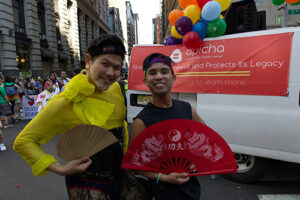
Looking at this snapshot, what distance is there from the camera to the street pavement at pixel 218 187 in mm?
3000

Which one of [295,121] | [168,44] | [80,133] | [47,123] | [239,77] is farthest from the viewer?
[168,44]

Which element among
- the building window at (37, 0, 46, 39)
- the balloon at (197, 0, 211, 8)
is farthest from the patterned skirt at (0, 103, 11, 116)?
the building window at (37, 0, 46, 39)

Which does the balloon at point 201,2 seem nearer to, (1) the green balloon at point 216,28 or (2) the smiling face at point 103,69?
(1) the green balloon at point 216,28

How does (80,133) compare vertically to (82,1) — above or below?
below

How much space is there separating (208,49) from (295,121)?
1.56 m

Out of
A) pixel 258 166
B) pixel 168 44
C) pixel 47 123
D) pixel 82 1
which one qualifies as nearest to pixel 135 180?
pixel 47 123

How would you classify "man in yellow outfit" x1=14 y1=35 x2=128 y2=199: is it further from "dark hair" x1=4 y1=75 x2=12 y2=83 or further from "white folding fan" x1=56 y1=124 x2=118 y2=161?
"dark hair" x1=4 y1=75 x2=12 y2=83

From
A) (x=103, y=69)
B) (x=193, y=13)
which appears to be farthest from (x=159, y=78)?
(x=193, y=13)

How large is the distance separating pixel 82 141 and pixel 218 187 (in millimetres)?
2729

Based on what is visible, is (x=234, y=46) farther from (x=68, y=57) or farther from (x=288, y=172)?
(x=68, y=57)

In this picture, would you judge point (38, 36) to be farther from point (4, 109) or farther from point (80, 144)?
point (80, 144)

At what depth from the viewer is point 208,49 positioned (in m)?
3.29

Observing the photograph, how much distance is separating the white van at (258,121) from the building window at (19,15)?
18.7m

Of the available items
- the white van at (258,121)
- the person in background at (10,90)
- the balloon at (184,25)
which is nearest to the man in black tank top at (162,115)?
the white van at (258,121)
